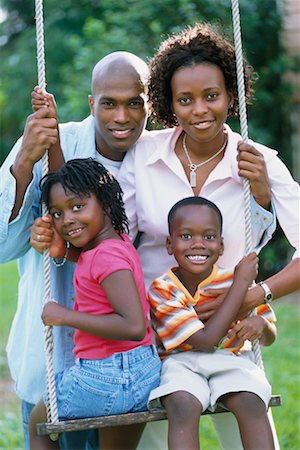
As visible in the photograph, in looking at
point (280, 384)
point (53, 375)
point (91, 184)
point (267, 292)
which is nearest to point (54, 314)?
point (53, 375)

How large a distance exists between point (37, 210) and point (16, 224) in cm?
14

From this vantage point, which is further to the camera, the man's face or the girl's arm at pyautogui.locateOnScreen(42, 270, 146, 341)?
the man's face

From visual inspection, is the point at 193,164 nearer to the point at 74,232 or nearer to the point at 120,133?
the point at 120,133

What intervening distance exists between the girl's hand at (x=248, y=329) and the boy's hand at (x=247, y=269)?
14cm

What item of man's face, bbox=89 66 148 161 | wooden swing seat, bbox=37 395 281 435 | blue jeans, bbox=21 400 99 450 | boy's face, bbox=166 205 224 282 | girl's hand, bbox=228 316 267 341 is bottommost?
blue jeans, bbox=21 400 99 450

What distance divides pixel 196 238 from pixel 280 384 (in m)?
3.27

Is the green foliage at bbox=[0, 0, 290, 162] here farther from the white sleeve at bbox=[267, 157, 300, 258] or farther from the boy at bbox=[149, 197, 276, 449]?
the boy at bbox=[149, 197, 276, 449]

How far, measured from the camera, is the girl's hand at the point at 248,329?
121 inches

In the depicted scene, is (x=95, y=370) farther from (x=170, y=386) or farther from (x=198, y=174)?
(x=198, y=174)

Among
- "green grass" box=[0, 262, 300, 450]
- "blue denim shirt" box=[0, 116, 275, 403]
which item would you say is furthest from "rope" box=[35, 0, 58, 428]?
"green grass" box=[0, 262, 300, 450]

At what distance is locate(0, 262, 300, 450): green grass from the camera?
5.19 metres

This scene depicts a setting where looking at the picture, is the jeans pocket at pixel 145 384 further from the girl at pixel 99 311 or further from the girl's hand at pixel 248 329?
the girl's hand at pixel 248 329

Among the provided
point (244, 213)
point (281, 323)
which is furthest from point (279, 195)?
point (281, 323)

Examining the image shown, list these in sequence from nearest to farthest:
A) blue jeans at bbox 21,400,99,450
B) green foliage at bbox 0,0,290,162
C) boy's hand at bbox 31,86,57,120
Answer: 1. boy's hand at bbox 31,86,57,120
2. blue jeans at bbox 21,400,99,450
3. green foliage at bbox 0,0,290,162
